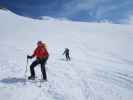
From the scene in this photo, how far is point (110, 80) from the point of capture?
12.5 m

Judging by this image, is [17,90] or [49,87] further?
[49,87]

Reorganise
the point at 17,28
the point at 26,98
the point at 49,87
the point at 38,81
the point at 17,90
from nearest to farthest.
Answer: the point at 26,98, the point at 17,90, the point at 49,87, the point at 38,81, the point at 17,28

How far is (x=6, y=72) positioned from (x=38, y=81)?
254 centimetres

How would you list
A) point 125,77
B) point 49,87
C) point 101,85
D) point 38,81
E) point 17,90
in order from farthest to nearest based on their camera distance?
point 125,77 < point 101,85 < point 38,81 < point 49,87 < point 17,90

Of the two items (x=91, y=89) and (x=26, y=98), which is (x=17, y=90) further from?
(x=91, y=89)

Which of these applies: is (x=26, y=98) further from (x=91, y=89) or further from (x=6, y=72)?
(x=6, y=72)

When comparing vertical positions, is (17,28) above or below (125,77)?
above

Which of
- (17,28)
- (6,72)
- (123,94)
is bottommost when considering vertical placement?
(123,94)

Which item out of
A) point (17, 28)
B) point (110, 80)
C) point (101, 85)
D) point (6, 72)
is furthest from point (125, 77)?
point (17, 28)

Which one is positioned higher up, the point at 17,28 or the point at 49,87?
the point at 17,28

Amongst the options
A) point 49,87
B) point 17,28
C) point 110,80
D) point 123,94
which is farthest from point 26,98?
point 17,28

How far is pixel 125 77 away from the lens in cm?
1400

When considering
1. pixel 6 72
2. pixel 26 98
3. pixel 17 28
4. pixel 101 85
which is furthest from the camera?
pixel 17 28

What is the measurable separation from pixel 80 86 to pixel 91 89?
0.58 meters
